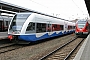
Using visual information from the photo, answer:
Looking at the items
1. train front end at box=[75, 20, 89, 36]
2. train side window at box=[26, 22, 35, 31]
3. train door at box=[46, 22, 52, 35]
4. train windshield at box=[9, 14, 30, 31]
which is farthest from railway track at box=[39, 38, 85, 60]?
train front end at box=[75, 20, 89, 36]

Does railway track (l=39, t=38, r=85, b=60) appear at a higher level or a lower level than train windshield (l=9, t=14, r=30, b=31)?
lower

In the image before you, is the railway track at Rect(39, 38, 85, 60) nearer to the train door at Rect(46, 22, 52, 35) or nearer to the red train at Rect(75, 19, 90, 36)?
the train door at Rect(46, 22, 52, 35)

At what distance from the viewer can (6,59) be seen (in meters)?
8.87

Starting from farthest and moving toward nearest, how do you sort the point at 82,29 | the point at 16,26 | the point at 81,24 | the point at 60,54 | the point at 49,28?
the point at 81,24 < the point at 82,29 < the point at 49,28 < the point at 16,26 < the point at 60,54

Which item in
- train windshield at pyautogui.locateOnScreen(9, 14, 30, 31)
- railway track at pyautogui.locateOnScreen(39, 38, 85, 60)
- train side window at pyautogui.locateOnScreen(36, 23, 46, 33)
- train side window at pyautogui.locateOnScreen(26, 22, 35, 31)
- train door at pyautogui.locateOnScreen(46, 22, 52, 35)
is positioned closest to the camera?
railway track at pyautogui.locateOnScreen(39, 38, 85, 60)

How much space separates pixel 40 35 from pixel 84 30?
967 cm

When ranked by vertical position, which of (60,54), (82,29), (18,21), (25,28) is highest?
(18,21)

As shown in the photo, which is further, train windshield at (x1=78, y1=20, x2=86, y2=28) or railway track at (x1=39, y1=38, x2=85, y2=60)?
train windshield at (x1=78, y1=20, x2=86, y2=28)

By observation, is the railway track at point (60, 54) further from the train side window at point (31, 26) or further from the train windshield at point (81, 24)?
the train windshield at point (81, 24)

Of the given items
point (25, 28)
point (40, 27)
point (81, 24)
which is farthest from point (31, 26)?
point (81, 24)

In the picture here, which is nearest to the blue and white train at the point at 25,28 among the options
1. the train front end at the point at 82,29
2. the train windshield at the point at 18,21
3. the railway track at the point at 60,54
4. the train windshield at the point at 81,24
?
the train windshield at the point at 18,21

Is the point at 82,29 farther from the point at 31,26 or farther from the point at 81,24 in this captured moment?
the point at 31,26

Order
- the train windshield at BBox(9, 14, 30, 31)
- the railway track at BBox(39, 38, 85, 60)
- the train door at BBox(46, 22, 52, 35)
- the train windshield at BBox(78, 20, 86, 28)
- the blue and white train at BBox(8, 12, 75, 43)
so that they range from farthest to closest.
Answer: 1. the train windshield at BBox(78, 20, 86, 28)
2. the train door at BBox(46, 22, 52, 35)
3. the train windshield at BBox(9, 14, 30, 31)
4. the blue and white train at BBox(8, 12, 75, 43)
5. the railway track at BBox(39, 38, 85, 60)

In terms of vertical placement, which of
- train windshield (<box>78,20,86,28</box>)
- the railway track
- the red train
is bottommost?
the railway track
